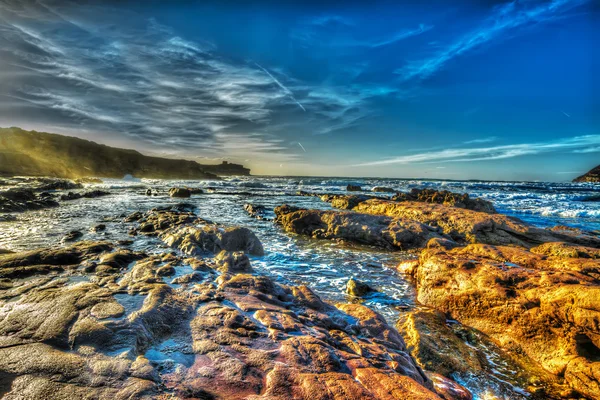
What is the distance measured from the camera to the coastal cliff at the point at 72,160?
207 ft

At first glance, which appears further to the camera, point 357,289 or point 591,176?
point 591,176

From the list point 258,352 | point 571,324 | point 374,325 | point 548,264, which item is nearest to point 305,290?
point 374,325

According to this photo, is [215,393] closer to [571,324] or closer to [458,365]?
[458,365]

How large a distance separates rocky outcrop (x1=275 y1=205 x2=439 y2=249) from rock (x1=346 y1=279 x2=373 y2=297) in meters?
4.32

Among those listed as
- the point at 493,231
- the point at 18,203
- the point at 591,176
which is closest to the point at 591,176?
the point at 591,176

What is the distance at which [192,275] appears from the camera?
4758mm

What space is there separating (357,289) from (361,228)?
199 inches

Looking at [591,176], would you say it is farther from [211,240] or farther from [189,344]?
[189,344]

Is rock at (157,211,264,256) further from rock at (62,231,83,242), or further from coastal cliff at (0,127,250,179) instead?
coastal cliff at (0,127,250,179)

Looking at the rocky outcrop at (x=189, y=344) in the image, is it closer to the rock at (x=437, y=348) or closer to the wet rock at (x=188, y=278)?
the wet rock at (x=188, y=278)

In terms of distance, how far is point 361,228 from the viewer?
1096 centimetres

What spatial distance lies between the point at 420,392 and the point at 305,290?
2514mm

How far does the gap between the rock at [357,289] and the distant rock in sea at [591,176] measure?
117 meters

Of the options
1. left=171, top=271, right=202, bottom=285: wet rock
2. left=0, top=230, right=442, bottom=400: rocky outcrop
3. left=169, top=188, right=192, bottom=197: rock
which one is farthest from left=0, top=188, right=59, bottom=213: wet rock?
left=171, top=271, right=202, bottom=285: wet rock
